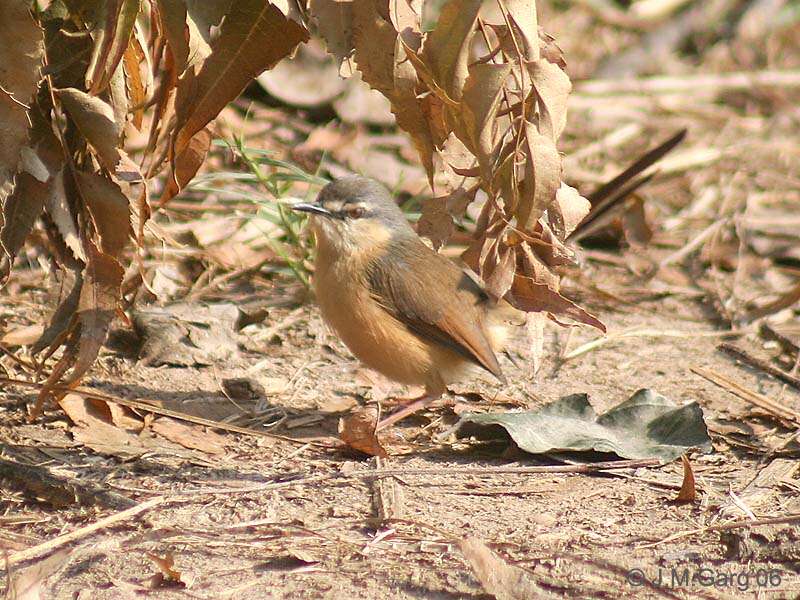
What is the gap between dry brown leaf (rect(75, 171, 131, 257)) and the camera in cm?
445

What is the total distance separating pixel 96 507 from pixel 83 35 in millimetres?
1769

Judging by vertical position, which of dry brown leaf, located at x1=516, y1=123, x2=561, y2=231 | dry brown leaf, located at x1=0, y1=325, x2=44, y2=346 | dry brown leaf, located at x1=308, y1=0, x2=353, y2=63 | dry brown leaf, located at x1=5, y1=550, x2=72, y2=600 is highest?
A: dry brown leaf, located at x1=308, y1=0, x2=353, y2=63

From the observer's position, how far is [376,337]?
18.6 feet

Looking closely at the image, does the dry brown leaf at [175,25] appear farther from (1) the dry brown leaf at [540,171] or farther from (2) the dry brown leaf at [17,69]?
(1) the dry brown leaf at [540,171]

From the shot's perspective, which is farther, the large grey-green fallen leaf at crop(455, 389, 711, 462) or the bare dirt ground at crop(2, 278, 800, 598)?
the large grey-green fallen leaf at crop(455, 389, 711, 462)

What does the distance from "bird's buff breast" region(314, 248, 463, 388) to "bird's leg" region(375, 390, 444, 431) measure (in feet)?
0.30

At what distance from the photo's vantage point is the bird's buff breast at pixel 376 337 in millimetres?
5707

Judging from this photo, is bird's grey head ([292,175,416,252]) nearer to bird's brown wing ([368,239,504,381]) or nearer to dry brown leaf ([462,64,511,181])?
bird's brown wing ([368,239,504,381])

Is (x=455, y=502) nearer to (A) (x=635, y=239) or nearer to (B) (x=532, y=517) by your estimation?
(B) (x=532, y=517)

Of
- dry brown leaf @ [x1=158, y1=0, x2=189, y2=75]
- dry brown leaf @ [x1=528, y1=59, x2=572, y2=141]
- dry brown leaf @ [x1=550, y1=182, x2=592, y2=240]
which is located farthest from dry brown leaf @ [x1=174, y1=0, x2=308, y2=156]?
dry brown leaf @ [x1=550, y1=182, x2=592, y2=240]

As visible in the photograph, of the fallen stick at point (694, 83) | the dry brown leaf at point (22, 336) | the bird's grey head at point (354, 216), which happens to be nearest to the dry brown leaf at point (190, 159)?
the bird's grey head at point (354, 216)

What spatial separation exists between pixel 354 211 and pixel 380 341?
88 cm

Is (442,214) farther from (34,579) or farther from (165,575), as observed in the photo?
(34,579)

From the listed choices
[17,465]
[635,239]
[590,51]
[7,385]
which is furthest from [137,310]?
[590,51]
